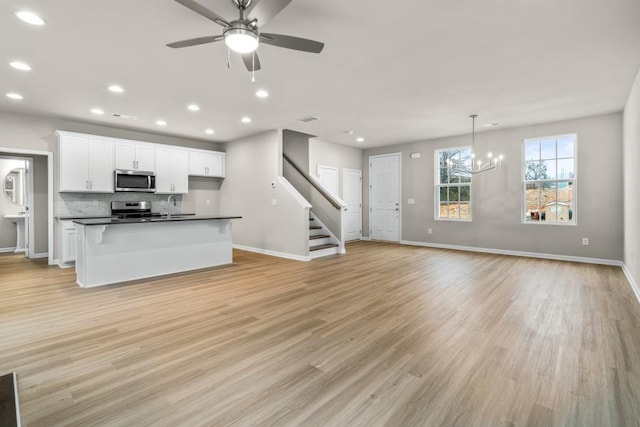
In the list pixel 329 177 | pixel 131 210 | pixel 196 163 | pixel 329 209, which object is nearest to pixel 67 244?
pixel 131 210

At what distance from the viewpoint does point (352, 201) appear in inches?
353

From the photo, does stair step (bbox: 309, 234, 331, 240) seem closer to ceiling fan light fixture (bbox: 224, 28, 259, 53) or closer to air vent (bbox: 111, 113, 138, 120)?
air vent (bbox: 111, 113, 138, 120)

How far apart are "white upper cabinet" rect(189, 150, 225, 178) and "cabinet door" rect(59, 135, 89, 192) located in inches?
78.8

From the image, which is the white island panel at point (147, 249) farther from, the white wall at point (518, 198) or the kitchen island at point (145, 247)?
the white wall at point (518, 198)

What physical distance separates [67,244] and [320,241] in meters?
4.69

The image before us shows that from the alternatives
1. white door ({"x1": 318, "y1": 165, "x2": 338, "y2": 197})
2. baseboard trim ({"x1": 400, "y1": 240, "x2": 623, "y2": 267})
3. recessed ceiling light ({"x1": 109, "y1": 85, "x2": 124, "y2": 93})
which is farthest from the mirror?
baseboard trim ({"x1": 400, "y1": 240, "x2": 623, "y2": 267})

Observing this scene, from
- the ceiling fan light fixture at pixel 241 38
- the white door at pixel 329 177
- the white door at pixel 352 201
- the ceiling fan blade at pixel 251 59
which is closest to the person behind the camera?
the ceiling fan light fixture at pixel 241 38

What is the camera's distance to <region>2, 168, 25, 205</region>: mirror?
22.7 feet

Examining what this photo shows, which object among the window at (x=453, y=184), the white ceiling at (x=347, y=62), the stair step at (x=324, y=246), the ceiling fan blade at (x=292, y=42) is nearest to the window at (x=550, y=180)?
the white ceiling at (x=347, y=62)

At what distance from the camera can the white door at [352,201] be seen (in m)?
8.73

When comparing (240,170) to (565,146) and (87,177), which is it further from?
(565,146)

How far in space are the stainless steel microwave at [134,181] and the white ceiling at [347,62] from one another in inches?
40.0

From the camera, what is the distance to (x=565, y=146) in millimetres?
5973

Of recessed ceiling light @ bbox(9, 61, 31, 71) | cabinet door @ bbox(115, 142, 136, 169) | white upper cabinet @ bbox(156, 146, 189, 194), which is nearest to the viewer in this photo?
recessed ceiling light @ bbox(9, 61, 31, 71)
